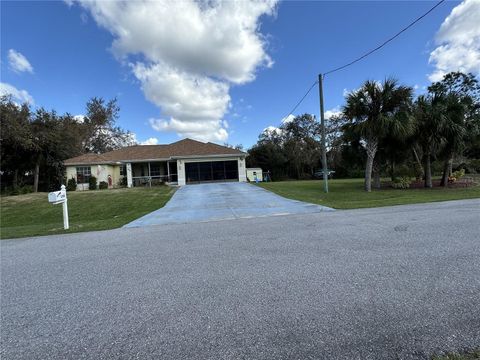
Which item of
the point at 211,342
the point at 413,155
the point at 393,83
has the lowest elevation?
the point at 211,342

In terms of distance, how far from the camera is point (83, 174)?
2727 cm

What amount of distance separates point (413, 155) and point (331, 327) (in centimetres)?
2102

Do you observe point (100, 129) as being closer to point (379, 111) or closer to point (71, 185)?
point (71, 185)

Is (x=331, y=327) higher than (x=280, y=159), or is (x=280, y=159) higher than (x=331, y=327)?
(x=280, y=159)

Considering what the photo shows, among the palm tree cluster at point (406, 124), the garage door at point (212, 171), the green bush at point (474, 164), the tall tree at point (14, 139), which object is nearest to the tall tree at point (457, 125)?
the palm tree cluster at point (406, 124)

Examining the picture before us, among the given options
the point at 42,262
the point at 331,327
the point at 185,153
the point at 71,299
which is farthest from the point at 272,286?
the point at 185,153

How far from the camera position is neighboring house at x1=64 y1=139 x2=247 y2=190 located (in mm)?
27016

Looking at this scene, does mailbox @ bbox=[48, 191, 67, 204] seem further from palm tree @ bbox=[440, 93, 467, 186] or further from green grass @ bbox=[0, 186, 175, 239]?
palm tree @ bbox=[440, 93, 467, 186]

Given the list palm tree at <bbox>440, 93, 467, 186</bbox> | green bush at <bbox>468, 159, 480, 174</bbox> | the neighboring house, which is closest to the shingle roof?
the neighboring house

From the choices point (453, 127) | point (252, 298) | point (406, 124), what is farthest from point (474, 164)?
point (252, 298)

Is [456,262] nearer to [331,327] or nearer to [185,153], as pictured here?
[331,327]

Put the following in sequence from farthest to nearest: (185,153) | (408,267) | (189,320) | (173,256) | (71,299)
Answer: (185,153), (173,256), (408,267), (71,299), (189,320)

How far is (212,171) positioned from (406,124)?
58.9 feet

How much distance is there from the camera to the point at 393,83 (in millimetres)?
15617
